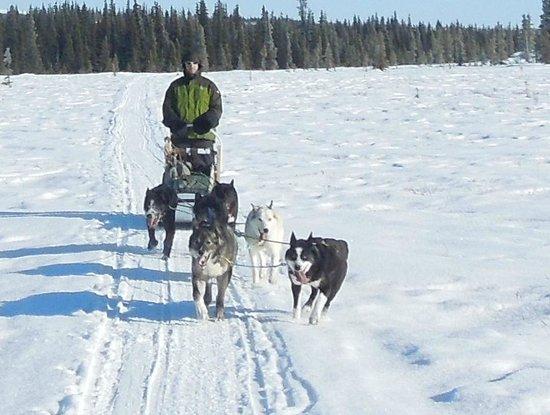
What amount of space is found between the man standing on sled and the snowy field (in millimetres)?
1366

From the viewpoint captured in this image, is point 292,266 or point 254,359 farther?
point 292,266

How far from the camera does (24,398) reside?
5184 millimetres

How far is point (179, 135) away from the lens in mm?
9742

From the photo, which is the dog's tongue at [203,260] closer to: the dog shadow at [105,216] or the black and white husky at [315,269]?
the black and white husky at [315,269]

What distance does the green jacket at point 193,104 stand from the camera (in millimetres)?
9508

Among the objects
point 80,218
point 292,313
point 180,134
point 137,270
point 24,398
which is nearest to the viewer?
point 24,398

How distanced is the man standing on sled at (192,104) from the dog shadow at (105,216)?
158cm

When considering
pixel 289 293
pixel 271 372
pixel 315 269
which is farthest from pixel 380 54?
pixel 271 372

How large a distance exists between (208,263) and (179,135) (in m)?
3.30

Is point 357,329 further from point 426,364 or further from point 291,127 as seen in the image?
point 291,127

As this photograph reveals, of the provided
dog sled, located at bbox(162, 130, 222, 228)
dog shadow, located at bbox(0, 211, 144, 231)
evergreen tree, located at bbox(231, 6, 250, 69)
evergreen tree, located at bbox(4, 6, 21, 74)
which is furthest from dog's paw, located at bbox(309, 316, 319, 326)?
evergreen tree, located at bbox(4, 6, 21, 74)

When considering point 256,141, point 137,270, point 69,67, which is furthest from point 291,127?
point 69,67

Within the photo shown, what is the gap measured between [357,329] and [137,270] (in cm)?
283

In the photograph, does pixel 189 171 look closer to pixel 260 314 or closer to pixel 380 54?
pixel 260 314
